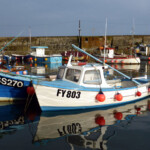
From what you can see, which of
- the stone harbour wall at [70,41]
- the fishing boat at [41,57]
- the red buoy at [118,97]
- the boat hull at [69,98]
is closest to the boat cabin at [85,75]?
the boat hull at [69,98]

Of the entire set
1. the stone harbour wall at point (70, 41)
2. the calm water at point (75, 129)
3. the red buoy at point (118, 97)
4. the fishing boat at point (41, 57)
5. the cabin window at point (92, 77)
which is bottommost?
the calm water at point (75, 129)

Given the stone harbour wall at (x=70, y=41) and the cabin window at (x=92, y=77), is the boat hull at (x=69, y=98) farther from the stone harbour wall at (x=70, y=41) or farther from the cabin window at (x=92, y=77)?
the stone harbour wall at (x=70, y=41)

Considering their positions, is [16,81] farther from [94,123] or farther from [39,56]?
[39,56]

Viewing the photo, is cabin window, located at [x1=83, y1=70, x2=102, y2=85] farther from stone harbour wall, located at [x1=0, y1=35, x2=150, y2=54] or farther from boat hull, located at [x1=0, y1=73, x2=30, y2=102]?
stone harbour wall, located at [x1=0, y1=35, x2=150, y2=54]

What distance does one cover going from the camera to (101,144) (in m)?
7.30

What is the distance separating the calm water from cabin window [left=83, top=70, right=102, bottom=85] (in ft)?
5.09

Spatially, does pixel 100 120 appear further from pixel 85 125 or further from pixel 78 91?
pixel 78 91

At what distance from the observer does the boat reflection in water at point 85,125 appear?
24.8 ft

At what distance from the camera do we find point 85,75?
10.6 metres

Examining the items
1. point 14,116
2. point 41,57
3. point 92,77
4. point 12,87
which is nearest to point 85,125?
point 92,77

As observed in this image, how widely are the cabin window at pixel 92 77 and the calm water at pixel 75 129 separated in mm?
1550

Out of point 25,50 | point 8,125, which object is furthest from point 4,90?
point 25,50

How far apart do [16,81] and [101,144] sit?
604 centimetres

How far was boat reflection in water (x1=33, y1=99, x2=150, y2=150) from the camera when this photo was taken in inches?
297
